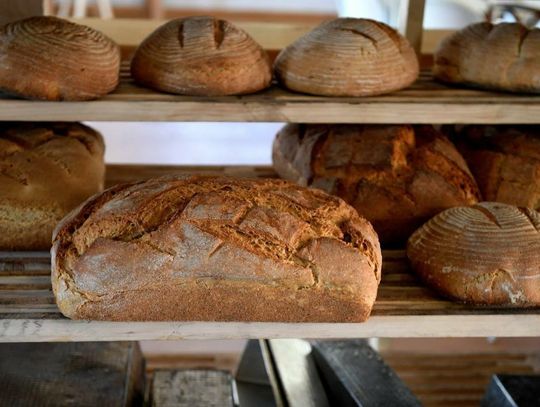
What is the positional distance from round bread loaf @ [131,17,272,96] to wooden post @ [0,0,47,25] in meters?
0.33

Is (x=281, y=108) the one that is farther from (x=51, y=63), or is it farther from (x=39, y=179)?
(x=39, y=179)

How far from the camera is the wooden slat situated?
2506 mm

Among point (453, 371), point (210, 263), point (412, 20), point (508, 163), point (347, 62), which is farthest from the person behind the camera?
point (453, 371)

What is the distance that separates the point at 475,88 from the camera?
177cm

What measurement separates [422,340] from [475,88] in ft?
4.88

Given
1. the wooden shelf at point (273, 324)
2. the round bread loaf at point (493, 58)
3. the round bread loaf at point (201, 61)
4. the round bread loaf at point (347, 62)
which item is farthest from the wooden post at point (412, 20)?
the wooden shelf at point (273, 324)

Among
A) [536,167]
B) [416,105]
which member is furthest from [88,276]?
[536,167]

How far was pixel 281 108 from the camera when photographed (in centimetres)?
157

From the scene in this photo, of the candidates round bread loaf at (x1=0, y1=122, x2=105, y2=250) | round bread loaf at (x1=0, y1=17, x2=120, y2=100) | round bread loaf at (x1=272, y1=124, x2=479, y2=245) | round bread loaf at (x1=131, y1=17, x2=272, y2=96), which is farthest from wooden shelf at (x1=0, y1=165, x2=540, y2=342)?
round bread loaf at (x1=131, y1=17, x2=272, y2=96)

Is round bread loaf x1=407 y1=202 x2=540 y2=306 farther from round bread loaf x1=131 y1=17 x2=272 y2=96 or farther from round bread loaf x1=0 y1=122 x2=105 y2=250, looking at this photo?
round bread loaf x1=0 y1=122 x2=105 y2=250

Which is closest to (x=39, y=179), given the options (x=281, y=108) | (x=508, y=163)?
(x=281, y=108)

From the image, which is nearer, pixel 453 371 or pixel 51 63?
pixel 51 63

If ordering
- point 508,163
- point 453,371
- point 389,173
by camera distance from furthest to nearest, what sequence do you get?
point 453,371 → point 508,163 → point 389,173

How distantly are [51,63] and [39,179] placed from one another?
1.00 feet
